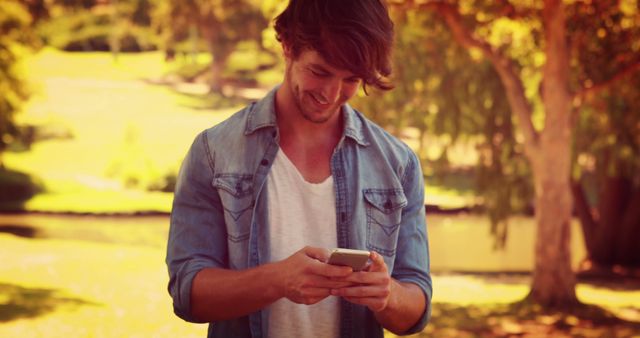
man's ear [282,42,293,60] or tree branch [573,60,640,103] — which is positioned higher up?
tree branch [573,60,640,103]

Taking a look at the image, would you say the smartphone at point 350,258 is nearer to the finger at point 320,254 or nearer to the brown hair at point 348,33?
the finger at point 320,254

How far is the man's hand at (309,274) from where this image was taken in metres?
1.67

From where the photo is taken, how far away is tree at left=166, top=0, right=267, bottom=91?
2372cm

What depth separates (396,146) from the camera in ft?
6.54

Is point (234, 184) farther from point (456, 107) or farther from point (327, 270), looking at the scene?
point (456, 107)

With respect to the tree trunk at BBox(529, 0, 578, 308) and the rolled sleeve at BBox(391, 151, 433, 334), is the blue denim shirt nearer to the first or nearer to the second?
the rolled sleeve at BBox(391, 151, 433, 334)

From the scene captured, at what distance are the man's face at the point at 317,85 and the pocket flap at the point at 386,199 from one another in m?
0.19

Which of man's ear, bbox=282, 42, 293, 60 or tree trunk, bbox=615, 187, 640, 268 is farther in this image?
tree trunk, bbox=615, 187, 640, 268

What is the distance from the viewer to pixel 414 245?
1953 mm

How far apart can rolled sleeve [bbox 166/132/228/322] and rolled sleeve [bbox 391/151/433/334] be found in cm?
39

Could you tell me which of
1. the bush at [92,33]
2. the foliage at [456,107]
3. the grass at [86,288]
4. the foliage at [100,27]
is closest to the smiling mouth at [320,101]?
Answer: the grass at [86,288]

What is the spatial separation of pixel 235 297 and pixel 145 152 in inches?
926

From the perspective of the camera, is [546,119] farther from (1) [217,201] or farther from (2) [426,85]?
(1) [217,201]

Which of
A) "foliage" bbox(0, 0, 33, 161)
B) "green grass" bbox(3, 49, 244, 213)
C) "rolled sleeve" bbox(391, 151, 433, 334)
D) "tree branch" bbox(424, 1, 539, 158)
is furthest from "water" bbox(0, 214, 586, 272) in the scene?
"rolled sleeve" bbox(391, 151, 433, 334)
